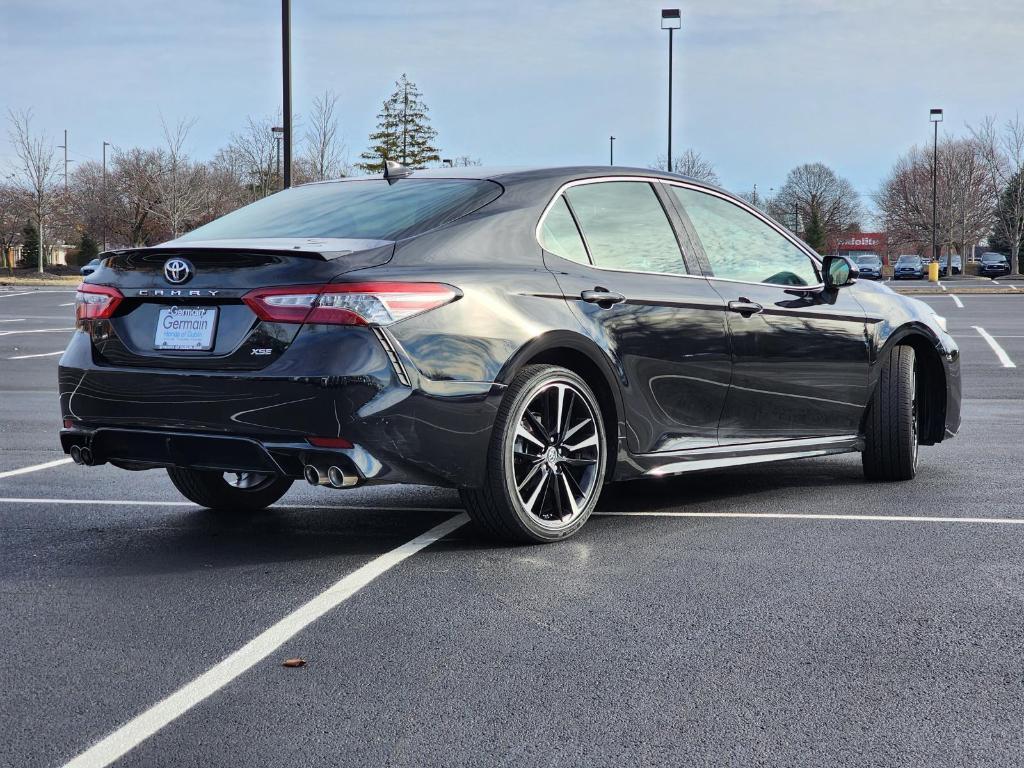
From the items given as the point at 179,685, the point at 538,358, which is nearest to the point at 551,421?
the point at 538,358

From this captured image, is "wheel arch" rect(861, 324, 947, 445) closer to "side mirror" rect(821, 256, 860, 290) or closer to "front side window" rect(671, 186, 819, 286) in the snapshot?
"side mirror" rect(821, 256, 860, 290)

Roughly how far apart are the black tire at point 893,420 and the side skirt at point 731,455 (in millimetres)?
106

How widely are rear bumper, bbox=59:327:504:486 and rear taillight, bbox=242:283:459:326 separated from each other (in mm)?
53

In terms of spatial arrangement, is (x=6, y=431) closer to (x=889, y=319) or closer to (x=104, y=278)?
(x=104, y=278)

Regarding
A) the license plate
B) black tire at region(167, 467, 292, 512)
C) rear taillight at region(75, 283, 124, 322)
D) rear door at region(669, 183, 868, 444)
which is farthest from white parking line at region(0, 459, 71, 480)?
rear door at region(669, 183, 868, 444)

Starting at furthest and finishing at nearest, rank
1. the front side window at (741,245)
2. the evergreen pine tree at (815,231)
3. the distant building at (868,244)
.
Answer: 1. the distant building at (868,244)
2. the evergreen pine tree at (815,231)
3. the front side window at (741,245)

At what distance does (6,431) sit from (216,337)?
5.33 meters

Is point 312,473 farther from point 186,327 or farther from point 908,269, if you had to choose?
point 908,269

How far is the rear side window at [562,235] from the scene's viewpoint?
18.8 feet

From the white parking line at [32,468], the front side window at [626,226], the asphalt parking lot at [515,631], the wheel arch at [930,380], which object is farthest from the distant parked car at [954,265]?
the asphalt parking lot at [515,631]

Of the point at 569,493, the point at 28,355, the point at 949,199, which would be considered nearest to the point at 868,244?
the point at 949,199

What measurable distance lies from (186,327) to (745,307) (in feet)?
8.91

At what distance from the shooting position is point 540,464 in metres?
5.53

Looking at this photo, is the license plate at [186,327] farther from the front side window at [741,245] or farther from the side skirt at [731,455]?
the front side window at [741,245]
